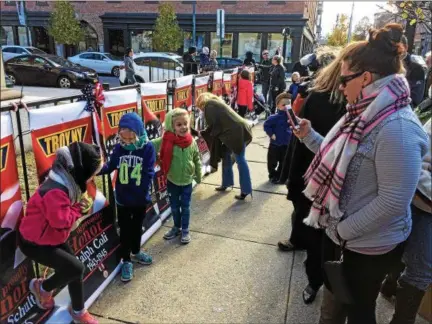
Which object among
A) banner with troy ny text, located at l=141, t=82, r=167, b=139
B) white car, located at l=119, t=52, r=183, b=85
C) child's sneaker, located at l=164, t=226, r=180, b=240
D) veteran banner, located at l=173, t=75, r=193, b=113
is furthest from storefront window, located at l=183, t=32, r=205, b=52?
child's sneaker, located at l=164, t=226, r=180, b=240

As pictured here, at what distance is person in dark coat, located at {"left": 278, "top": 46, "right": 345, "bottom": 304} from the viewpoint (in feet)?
8.31

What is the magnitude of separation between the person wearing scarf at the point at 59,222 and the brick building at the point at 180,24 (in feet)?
90.8

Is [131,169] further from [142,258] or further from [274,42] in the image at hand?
[274,42]

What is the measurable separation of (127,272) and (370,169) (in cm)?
228

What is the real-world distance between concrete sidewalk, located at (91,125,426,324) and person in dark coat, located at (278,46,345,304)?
0.29 metres

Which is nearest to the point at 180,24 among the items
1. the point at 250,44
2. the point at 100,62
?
the point at 250,44

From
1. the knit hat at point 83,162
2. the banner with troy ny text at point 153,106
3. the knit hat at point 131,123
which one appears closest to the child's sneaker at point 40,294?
the knit hat at point 83,162

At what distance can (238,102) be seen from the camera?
30.7 ft

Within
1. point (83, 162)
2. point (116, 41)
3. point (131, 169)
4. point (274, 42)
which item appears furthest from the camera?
point (116, 41)

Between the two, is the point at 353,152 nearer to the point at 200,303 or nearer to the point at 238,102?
the point at 200,303

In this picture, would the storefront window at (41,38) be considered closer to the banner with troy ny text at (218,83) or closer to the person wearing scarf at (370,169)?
the banner with troy ny text at (218,83)

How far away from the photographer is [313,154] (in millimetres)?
2871

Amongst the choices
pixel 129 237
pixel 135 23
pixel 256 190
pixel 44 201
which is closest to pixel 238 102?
pixel 256 190

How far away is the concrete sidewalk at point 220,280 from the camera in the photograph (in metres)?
2.78
